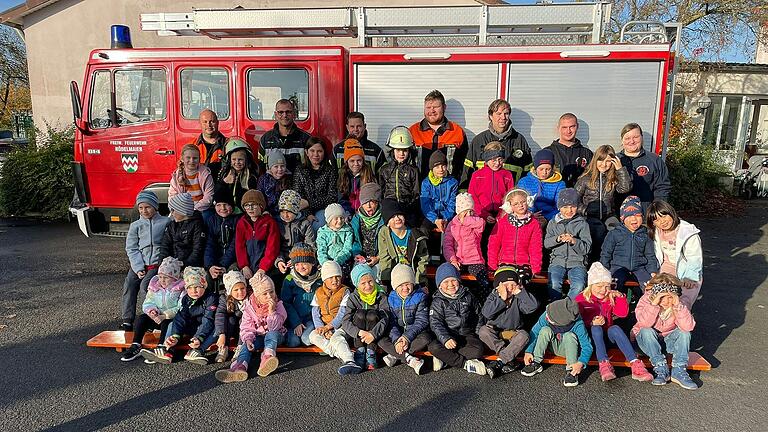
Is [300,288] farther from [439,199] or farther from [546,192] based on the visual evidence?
[546,192]

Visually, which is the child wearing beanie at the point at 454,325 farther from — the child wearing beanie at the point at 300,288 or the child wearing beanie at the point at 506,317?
the child wearing beanie at the point at 300,288

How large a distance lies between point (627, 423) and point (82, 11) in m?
15.7

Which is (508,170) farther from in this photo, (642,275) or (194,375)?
(194,375)

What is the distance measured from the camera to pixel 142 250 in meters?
4.47

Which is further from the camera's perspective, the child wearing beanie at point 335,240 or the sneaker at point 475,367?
the child wearing beanie at point 335,240

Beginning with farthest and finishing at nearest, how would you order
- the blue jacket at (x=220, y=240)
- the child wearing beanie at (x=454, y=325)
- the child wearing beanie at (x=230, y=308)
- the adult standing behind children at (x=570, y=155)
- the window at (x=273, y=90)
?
the window at (x=273, y=90), the adult standing behind children at (x=570, y=155), the blue jacket at (x=220, y=240), the child wearing beanie at (x=230, y=308), the child wearing beanie at (x=454, y=325)

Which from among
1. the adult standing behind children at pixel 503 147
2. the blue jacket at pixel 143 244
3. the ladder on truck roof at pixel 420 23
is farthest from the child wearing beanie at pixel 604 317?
the blue jacket at pixel 143 244

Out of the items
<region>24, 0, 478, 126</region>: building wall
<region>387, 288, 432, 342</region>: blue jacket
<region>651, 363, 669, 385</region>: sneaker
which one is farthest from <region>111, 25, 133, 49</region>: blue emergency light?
<region>24, 0, 478, 126</region>: building wall

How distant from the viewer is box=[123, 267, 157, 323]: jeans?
4.36 meters

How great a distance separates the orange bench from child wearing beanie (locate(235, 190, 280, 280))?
2.58 ft

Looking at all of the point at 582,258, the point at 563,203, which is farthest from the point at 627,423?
the point at 563,203

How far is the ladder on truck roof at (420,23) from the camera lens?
17.6 feet

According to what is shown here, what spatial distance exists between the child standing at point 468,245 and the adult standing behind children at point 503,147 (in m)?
0.75

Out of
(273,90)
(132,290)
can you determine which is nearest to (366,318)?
(132,290)
